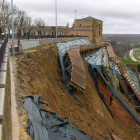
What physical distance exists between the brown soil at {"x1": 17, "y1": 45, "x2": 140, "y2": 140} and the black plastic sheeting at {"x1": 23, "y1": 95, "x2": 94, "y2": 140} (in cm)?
299

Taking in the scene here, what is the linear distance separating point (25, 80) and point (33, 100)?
266 centimetres

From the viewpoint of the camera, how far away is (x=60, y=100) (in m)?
10.5

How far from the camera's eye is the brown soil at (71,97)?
9.92 meters

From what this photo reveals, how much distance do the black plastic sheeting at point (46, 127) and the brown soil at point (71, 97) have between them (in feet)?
9.80

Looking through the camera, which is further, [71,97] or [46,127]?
[71,97]

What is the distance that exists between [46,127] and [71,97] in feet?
23.7

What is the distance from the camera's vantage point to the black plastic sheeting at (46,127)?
4.59 m

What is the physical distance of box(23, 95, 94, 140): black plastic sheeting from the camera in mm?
4594

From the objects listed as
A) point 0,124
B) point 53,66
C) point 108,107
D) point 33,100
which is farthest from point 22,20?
point 0,124

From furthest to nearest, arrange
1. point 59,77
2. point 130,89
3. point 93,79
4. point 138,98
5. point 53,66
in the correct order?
point 130,89
point 138,98
point 93,79
point 53,66
point 59,77

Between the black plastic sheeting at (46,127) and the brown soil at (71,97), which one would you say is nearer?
the black plastic sheeting at (46,127)

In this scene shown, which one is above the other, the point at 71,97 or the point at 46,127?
the point at 46,127

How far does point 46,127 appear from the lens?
5098 mm

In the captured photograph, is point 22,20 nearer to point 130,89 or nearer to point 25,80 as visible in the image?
point 130,89
